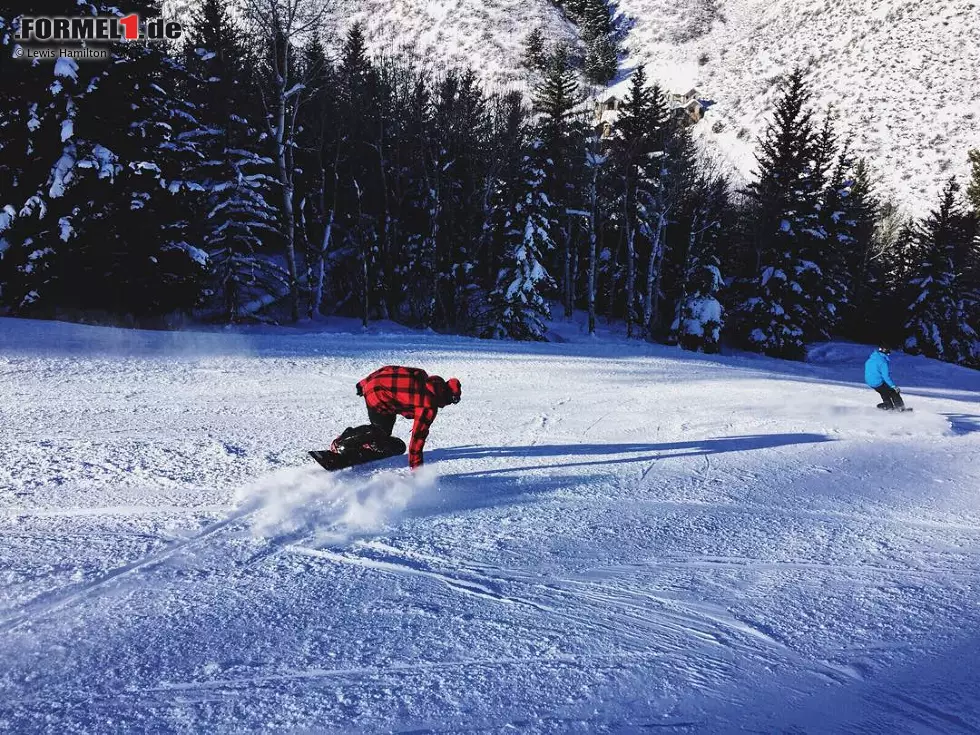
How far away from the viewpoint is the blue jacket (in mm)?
10352

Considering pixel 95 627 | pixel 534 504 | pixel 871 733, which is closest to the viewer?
pixel 871 733

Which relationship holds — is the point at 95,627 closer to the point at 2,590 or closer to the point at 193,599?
the point at 193,599

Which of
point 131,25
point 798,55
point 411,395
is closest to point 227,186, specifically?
point 131,25

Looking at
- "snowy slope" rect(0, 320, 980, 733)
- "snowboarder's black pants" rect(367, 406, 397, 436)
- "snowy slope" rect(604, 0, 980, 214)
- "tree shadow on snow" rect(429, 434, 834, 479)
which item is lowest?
"snowy slope" rect(0, 320, 980, 733)

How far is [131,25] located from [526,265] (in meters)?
16.0

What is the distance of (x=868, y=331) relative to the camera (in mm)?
37375

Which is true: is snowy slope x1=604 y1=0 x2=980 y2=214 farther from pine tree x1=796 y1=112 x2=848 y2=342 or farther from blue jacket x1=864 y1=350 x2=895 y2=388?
blue jacket x1=864 y1=350 x2=895 y2=388

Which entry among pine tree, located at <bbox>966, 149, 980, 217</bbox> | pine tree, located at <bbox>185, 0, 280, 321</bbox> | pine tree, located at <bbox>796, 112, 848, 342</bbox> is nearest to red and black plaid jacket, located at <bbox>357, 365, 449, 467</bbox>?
pine tree, located at <bbox>185, 0, 280, 321</bbox>

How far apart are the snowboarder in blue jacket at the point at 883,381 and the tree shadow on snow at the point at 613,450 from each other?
2.83m

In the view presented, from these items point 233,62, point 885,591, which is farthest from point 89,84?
point 885,591

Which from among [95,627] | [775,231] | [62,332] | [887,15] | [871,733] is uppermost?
[887,15]

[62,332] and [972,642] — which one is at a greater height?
[62,332]

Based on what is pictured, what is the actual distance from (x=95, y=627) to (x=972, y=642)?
204 inches

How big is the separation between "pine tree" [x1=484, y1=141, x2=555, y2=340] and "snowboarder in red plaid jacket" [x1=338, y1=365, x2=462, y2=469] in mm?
19373
